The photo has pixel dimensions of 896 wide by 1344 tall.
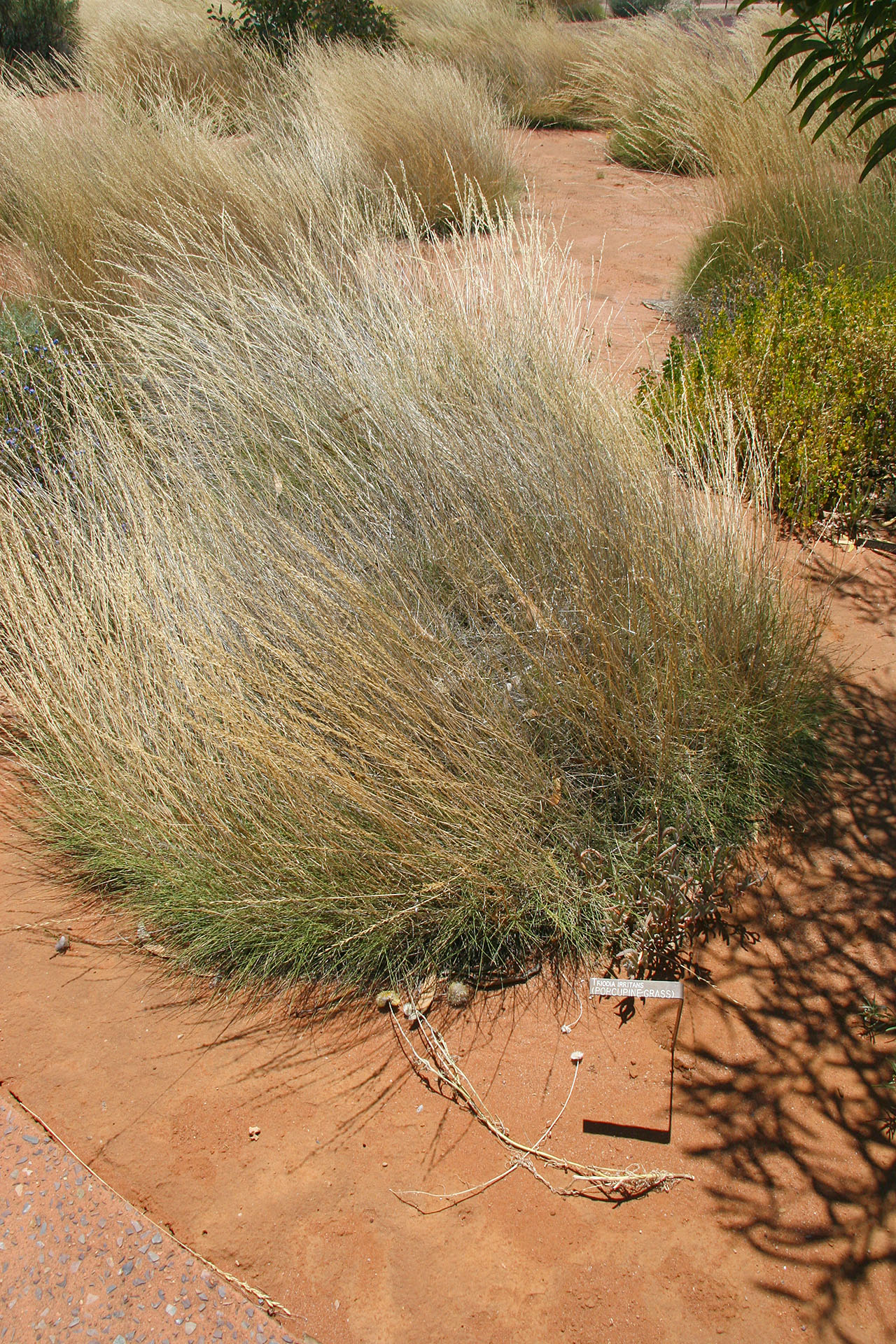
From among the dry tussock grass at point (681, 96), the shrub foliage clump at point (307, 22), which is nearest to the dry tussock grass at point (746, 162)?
the dry tussock grass at point (681, 96)

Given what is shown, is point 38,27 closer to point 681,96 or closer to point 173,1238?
point 681,96

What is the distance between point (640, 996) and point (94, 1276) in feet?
4.26

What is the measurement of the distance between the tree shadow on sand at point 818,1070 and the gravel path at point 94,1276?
0.99 m

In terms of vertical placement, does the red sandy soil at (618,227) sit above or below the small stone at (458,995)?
above

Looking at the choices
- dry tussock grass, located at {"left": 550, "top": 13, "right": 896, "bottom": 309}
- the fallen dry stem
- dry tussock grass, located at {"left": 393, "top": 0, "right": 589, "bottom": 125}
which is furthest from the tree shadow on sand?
dry tussock grass, located at {"left": 393, "top": 0, "right": 589, "bottom": 125}

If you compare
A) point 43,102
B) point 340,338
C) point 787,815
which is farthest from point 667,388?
point 43,102

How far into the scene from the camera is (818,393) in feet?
13.2

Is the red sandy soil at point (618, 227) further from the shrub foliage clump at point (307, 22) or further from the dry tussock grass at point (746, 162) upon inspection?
the shrub foliage clump at point (307, 22)

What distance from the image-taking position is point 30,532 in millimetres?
3611

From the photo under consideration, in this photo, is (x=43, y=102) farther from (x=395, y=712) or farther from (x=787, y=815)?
(x=787, y=815)

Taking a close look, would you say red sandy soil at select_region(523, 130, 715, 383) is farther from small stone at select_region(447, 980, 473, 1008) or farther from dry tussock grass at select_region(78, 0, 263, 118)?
small stone at select_region(447, 980, 473, 1008)

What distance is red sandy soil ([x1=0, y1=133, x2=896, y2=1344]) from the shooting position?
1.83 m

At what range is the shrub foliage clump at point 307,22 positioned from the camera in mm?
9586

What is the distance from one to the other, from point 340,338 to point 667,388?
156 centimetres
